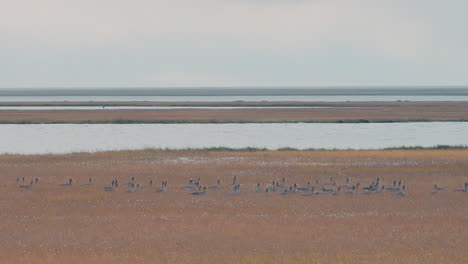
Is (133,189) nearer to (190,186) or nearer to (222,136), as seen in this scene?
(190,186)

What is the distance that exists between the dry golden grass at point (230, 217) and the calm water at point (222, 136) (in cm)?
1396

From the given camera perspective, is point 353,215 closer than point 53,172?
Yes

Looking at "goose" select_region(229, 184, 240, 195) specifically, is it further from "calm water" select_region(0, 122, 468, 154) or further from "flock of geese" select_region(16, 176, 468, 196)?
"calm water" select_region(0, 122, 468, 154)

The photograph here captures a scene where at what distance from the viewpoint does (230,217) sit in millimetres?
26828

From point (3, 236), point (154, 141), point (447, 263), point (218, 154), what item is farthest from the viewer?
point (154, 141)

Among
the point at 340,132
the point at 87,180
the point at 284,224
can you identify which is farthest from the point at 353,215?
the point at 340,132

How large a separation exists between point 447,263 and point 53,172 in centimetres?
2314

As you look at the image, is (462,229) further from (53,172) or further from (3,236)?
(53,172)

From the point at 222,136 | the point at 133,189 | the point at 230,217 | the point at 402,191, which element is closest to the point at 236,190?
the point at 133,189

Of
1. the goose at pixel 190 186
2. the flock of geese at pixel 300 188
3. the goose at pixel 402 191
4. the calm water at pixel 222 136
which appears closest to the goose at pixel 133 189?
the flock of geese at pixel 300 188

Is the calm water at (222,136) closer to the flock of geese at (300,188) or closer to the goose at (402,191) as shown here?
the flock of geese at (300,188)

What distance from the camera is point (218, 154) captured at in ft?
155

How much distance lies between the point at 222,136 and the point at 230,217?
38573 mm

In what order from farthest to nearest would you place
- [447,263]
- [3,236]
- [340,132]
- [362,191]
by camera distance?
1. [340,132]
2. [362,191]
3. [3,236]
4. [447,263]
